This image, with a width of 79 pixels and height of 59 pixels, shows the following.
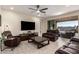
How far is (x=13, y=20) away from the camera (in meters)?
1.81

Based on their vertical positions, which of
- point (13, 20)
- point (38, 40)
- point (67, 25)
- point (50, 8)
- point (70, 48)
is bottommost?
point (70, 48)

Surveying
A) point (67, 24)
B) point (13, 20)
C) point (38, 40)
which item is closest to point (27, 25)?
point (13, 20)

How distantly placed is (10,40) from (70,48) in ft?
4.88

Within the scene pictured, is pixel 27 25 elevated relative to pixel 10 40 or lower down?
elevated

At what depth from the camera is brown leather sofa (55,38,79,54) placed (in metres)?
1.63

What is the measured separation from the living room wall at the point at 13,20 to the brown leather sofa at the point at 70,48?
79cm

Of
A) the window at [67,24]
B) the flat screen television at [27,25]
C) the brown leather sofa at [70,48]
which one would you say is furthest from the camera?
the flat screen television at [27,25]

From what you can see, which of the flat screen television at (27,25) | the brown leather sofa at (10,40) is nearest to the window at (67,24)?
Result: the flat screen television at (27,25)

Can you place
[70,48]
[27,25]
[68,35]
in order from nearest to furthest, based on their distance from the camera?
1. [70,48]
2. [68,35]
3. [27,25]

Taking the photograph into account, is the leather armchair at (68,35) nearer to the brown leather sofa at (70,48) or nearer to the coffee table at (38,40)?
the brown leather sofa at (70,48)

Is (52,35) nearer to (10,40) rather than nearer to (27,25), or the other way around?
(27,25)

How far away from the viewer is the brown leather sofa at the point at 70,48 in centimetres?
163

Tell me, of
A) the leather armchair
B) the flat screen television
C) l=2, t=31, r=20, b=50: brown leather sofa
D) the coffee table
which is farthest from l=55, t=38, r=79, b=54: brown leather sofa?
l=2, t=31, r=20, b=50: brown leather sofa
